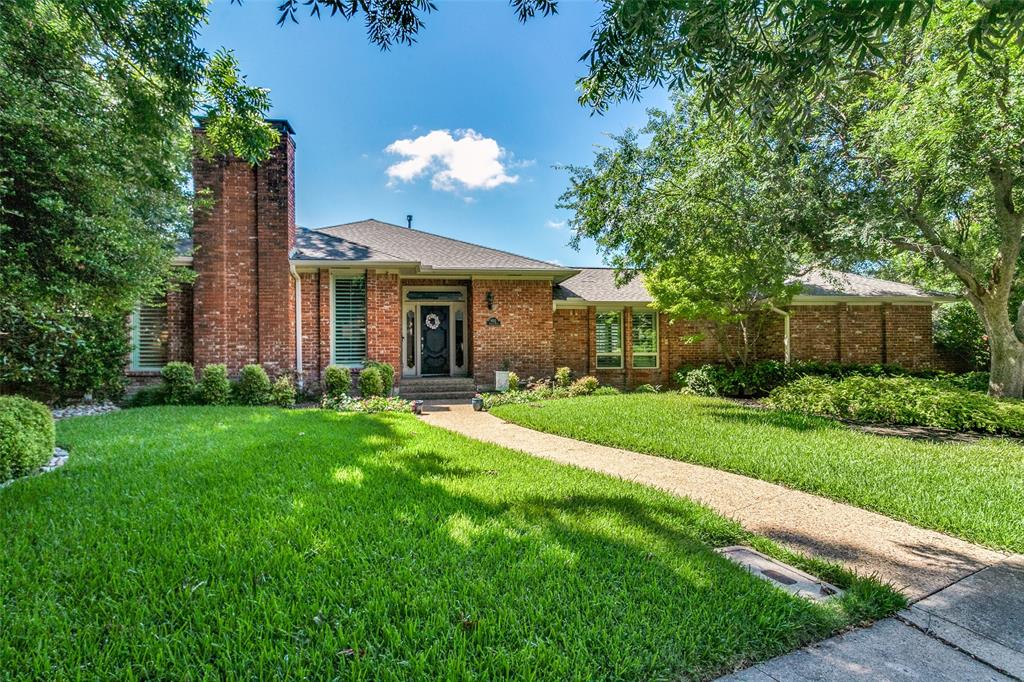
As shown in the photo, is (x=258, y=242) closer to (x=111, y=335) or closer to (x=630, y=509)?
(x=111, y=335)

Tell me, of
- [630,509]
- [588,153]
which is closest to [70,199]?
[630,509]

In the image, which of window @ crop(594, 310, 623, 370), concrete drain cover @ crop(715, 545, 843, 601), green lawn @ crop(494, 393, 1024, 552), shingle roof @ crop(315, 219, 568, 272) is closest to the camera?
concrete drain cover @ crop(715, 545, 843, 601)

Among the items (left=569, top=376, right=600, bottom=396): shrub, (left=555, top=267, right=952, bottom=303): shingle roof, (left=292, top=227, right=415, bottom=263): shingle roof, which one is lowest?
(left=569, top=376, right=600, bottom=396): shrub

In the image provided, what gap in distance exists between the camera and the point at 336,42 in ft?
17.2

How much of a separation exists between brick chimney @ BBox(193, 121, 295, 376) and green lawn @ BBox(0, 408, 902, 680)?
21.7 feet

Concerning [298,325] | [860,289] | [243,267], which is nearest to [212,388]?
[298,325]

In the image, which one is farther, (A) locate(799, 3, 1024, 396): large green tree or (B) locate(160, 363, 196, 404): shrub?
(B) locate(160, 363, 196, 404): shrub

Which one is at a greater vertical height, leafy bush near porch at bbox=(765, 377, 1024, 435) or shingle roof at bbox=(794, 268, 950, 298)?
shingle roof at bbox=(794, 268, 950, 298)

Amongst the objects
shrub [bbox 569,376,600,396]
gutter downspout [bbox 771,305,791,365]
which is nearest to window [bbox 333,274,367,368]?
shrub [bbox 569,376,600,396]

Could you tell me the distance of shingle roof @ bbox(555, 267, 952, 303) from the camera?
13.6 metres

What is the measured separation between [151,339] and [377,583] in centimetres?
1150

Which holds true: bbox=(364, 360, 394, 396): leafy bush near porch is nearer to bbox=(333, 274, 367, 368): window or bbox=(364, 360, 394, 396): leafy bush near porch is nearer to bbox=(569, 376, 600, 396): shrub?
bbox=(333, 274, 367, 368): window

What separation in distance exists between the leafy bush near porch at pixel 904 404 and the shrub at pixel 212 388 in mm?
11465

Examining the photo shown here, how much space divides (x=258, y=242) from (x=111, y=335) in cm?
350
